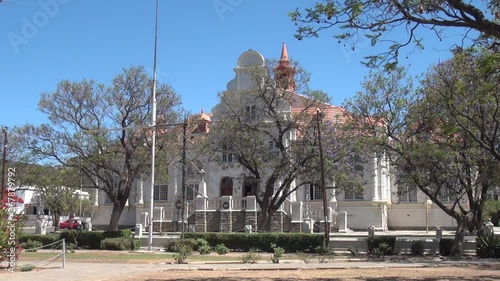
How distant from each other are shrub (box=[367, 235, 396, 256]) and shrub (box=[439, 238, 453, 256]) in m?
2.27

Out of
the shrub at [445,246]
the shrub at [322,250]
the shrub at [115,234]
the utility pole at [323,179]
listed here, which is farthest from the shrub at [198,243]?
the shrub at [445,246]

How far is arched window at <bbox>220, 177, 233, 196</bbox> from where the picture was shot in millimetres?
49688

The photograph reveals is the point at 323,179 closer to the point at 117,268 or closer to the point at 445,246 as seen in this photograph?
the point at 445,246

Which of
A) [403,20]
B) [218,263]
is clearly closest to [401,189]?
[218,263]

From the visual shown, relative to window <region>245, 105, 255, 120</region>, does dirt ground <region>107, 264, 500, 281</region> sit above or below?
below

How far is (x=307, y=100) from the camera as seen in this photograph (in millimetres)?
33719

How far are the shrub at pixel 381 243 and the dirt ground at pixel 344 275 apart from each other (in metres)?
7.16

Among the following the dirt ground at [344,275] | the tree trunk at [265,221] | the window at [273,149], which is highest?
the window at [273,149]

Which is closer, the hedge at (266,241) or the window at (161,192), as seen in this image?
the hedge at (266,241)

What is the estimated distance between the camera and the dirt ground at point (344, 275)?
52.6 ft

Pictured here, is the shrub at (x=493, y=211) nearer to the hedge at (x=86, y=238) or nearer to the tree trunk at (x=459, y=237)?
the tree trunk at (x=459, y=237)

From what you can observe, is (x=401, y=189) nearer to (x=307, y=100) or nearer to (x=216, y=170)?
(x=307, y=100)

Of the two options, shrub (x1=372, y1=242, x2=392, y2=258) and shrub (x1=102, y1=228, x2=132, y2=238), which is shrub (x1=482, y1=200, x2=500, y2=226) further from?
shrub (x1=102, y1=228, x2=132, y2=238)

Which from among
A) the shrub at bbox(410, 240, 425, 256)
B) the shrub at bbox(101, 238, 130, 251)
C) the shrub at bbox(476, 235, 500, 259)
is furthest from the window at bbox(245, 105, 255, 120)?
the shrub at bbox(476, 235, 500, 259)
